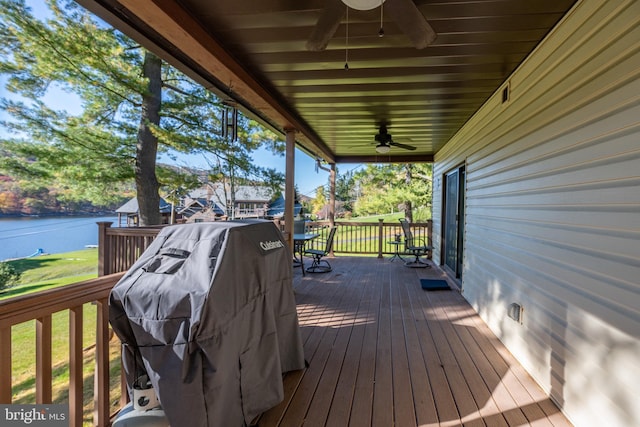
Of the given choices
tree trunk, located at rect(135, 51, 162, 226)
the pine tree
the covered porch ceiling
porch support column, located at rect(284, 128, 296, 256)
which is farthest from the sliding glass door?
tree trunk, located at rect(135, 51, 162, 226)

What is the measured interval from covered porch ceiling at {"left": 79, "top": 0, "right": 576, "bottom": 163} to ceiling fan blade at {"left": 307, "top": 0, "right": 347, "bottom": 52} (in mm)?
24

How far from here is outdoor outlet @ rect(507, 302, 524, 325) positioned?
2527 mm

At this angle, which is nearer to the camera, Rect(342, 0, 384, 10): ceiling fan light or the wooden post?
the wooden post

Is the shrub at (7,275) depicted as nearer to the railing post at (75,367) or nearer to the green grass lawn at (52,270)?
the green grass lawn at (52,270)

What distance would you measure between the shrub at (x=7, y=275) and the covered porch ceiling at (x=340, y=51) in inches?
350

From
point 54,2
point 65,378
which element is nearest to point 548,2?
point 65,378

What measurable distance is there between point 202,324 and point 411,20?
6.27 feet

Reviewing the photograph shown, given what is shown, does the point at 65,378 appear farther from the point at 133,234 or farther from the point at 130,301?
the point at 130,301

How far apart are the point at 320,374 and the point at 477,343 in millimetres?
1612

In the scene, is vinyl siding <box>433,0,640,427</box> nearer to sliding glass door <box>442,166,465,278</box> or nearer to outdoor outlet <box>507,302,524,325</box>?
outdoor outlet <box>507,302,524,325</box>

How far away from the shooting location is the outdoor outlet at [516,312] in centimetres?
253

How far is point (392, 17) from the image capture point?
1.66 meters

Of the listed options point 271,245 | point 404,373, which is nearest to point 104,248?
point 271,245

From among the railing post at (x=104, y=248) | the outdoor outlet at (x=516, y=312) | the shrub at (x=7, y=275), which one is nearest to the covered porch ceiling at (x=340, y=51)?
the outdoor outlet at (x=516, y=312)
